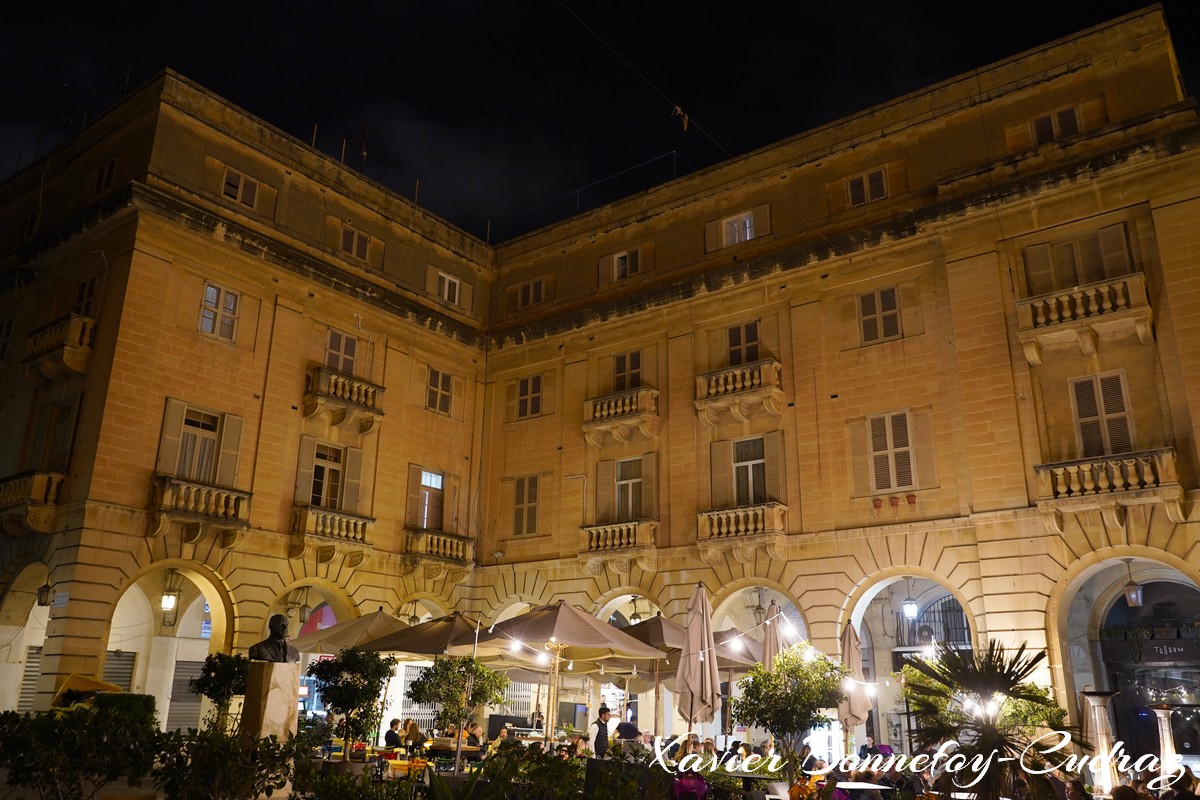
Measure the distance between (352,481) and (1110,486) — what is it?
17.2 meters

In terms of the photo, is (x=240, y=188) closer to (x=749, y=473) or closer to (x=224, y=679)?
(x=224, y=679)

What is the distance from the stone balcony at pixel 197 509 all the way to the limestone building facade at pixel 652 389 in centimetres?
9

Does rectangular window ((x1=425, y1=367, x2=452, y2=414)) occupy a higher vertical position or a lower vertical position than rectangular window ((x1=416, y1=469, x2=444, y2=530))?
higher

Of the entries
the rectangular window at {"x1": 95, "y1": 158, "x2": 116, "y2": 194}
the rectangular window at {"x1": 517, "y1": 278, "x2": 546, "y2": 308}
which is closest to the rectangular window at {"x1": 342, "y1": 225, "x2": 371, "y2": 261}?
the rectangular window at {"x1": 517, "y1": 278, "x2": 546, "y2": 308}

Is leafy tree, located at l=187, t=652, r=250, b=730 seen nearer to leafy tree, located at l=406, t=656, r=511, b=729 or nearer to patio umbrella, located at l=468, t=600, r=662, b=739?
leafy tree, located at l=406, t=656, r=511, b=729

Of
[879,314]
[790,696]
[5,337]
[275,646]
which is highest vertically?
[5,337]

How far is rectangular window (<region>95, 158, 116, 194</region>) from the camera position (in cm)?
2252

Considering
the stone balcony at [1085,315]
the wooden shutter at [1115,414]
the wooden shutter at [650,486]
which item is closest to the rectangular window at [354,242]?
the wooden shutter at [650,486]

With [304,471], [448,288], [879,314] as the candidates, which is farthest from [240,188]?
[879,314]

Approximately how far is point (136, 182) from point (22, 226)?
738 cm

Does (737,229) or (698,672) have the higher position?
(737,229)

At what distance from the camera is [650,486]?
78.2ft

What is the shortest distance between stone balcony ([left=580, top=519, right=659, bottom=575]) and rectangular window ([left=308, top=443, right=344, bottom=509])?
20.9 ft

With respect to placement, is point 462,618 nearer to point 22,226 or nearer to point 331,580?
point 331,580
